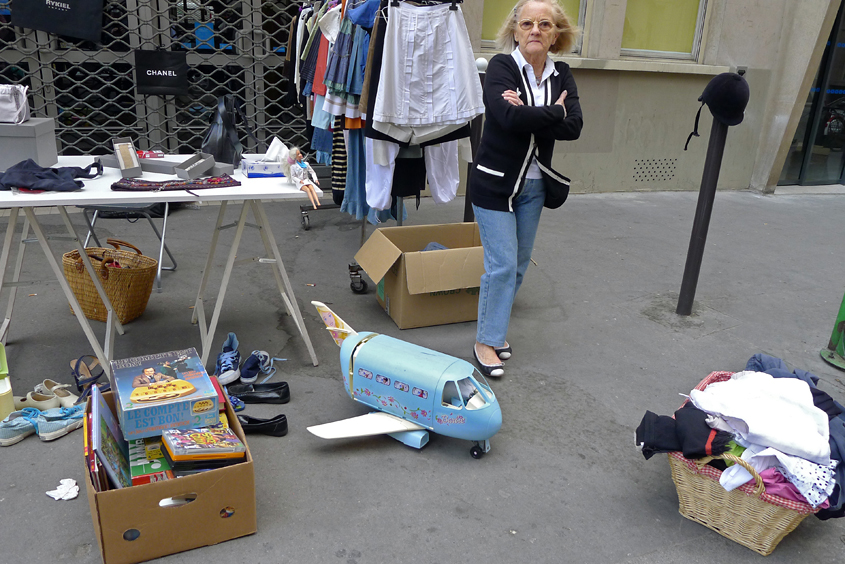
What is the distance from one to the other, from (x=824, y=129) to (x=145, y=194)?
8.82 m

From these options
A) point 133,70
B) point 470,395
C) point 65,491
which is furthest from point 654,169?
point 65,491

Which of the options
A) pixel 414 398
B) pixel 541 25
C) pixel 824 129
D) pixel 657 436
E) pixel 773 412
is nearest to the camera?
pixel 773 412

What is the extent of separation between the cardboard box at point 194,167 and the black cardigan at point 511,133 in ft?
4.11

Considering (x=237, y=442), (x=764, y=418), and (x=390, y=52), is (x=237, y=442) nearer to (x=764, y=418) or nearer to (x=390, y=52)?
(x=764, y=418)

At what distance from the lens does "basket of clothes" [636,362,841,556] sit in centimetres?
196

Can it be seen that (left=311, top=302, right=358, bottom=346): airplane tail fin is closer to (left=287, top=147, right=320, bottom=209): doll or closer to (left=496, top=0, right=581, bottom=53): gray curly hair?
(left=287, top=147, right=320, bottom=209): doll

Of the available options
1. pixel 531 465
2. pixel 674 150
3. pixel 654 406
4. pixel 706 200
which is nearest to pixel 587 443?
pixel 531 465

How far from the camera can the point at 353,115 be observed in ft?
13.7

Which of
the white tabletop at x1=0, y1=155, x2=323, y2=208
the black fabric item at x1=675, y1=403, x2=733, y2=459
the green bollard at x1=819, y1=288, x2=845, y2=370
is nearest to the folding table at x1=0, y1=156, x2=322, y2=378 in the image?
the white tabletop at x1=0, y1=155, x2=323, y2=208

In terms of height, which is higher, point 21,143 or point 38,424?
point 21,143

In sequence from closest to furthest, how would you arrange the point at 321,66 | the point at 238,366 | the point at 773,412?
the point at 773,412 → the point at 238,366 → the point at 321,66

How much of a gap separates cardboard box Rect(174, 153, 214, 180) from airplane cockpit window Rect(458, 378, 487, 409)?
153cm

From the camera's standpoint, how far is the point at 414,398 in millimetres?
2516

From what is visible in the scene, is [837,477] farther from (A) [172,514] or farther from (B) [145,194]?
(B) [145,194]
